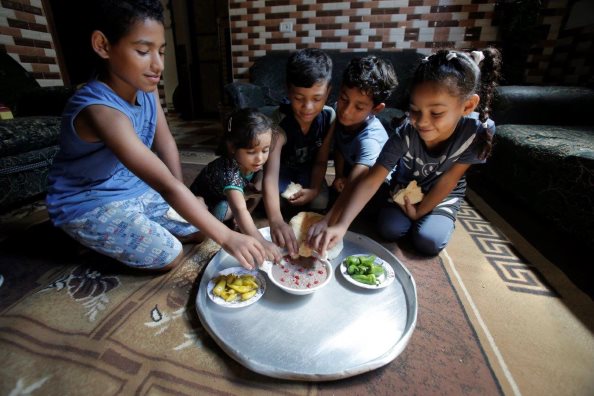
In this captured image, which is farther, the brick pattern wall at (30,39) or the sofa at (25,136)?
the brick pattern wall at (30,39)

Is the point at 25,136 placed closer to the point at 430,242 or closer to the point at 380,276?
the point at 380,276

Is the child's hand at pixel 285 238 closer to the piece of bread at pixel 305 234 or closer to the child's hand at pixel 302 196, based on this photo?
the piece of bread at pixel 305 234

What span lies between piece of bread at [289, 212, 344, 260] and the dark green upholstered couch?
3.29 ft

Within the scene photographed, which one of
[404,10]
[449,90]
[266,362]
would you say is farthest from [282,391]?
[404,10]

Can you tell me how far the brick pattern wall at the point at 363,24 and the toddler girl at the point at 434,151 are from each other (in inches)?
72.2

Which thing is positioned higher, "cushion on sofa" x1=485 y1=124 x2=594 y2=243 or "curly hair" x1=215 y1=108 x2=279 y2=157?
"curly hair" x1=215 y1=108 x2=279 y2=157

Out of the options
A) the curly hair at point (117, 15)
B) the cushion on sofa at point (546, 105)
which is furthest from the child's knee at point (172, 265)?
the cushion on sofa at point (546, 105)

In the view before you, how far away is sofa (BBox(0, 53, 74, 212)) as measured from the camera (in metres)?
1.36

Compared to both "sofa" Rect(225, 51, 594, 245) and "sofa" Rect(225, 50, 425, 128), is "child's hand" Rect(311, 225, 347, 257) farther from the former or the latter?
"sofa" Rect(225, 50, 425, 128)

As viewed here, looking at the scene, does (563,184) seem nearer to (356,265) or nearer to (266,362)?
(356,265)

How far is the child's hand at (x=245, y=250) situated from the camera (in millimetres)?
763

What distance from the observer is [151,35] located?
0.78m

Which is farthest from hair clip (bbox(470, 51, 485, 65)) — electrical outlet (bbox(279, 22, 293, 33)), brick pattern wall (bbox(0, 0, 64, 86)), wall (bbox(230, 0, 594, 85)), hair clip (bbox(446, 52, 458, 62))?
brick pattern wall (bbox(0, 0, 64, 86))

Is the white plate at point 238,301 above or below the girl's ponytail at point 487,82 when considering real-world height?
below
